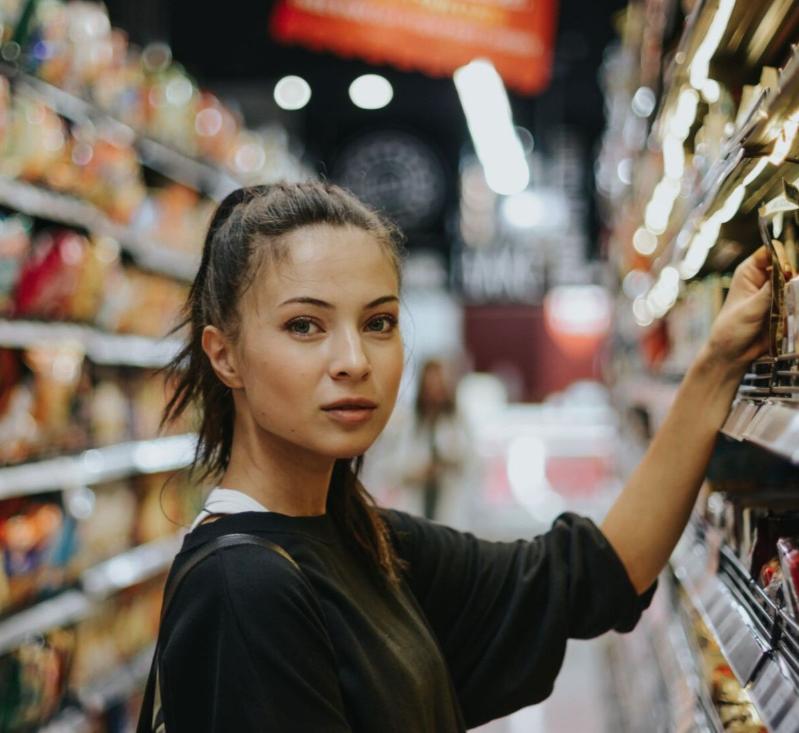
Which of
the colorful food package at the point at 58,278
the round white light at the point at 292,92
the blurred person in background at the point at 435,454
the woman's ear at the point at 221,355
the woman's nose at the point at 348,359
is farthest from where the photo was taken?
the round white light at the point at 292,92

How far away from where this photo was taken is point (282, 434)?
1363 mm

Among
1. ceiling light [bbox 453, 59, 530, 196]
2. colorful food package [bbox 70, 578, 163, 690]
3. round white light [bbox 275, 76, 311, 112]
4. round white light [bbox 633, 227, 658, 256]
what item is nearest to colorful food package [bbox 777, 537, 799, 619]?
round white light [bbox 633, 227, 658, 256]

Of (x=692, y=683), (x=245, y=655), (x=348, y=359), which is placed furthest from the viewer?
(x=692, y=683)

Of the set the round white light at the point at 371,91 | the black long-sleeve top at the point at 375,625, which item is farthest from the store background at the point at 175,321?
the round white light at the point at 371,91

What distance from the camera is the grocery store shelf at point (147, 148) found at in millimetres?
3316

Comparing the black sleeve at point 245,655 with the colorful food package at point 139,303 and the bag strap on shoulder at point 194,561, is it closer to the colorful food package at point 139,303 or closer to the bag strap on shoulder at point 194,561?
the bag strap on shoulder at point 194,561

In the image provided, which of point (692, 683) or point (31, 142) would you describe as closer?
point (692, 683)

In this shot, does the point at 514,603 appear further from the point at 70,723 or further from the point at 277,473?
the point at 70,723

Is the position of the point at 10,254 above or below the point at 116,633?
above

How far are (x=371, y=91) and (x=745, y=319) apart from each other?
974 centimetres

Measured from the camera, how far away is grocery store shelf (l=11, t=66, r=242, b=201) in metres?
3.32

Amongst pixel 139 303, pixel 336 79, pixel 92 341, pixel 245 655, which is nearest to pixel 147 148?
pixel 139 303

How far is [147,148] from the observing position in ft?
14.1

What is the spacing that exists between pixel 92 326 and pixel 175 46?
5.61 metres
